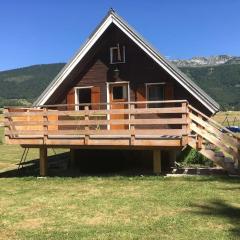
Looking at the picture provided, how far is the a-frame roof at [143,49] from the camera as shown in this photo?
18797mm

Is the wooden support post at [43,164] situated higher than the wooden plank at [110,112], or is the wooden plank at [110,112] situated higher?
the wooden plank at [110,112]

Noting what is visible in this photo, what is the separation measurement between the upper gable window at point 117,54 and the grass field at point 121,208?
5.77 metres

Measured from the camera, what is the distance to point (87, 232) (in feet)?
31.9

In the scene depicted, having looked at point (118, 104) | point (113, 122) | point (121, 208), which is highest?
point (118, 104)

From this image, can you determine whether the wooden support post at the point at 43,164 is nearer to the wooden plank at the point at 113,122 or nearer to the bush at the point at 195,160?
the wooden plank at the point at 113,122

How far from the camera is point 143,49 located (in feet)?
63.4

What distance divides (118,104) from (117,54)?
140 inches

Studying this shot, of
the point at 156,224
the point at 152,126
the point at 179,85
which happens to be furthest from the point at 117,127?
the point at 156,224

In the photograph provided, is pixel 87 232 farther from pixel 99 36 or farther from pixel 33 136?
pixel 99 36

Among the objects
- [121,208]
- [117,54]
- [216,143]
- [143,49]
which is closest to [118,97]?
[117,54]

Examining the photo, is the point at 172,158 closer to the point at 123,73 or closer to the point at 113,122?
the point at 113,122

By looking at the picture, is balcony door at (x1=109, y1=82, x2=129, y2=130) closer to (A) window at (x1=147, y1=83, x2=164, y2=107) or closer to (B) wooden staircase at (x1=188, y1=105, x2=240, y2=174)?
(A) window at (x1=147, y1=83, x2=164, y2=107)

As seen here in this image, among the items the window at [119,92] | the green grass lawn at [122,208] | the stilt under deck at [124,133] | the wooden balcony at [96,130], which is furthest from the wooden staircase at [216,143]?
the window at [119,92]

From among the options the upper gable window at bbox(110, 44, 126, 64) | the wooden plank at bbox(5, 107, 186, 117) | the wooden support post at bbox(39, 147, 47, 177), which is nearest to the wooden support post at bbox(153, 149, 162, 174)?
the wooden plank at bbox(5, 107, 186, 117)
